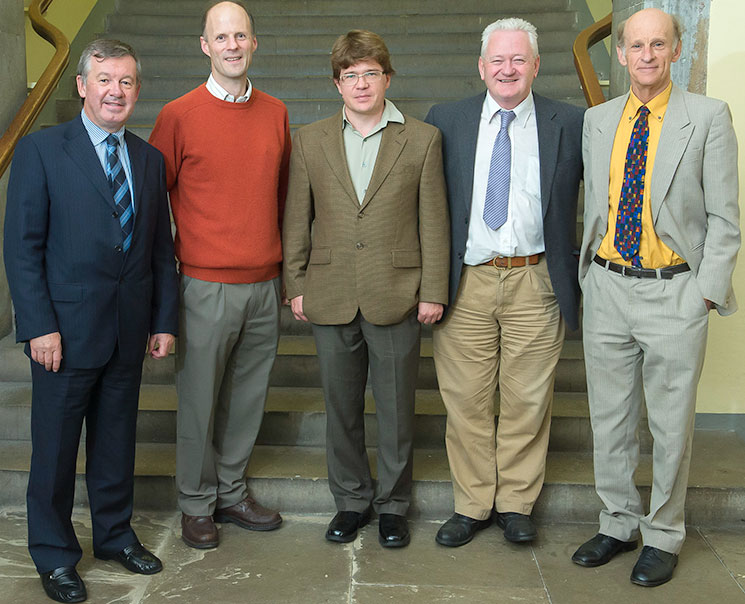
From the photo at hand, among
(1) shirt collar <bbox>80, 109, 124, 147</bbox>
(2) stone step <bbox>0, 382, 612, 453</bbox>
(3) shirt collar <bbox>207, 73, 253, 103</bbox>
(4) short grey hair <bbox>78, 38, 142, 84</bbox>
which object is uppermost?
(4) short grey hair <bbox>78, 38, 142, 84</bbox>

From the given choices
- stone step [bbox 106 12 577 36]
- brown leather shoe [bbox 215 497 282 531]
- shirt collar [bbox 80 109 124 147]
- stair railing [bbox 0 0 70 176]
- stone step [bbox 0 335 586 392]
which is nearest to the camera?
shirt collar [bbox 80 109 124 147]

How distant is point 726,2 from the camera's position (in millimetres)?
3564

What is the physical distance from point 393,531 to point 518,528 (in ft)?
1.47

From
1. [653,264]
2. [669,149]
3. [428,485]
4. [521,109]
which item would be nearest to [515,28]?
[521,109]

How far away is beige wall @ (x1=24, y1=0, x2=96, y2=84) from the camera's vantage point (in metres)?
5.73

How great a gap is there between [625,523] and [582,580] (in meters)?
0.27

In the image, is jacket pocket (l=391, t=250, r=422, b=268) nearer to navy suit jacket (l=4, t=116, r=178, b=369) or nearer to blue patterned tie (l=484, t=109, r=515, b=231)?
blue patterned tie (l=484, t=109, r=515, b=231)

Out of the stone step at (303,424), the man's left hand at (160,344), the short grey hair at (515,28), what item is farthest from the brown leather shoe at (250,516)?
the short grey hair at (515,28)

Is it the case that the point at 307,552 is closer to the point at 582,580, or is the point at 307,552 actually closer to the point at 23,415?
the point at 582,580

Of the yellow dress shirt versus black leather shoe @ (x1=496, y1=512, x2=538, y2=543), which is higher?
the yellow dress shirt

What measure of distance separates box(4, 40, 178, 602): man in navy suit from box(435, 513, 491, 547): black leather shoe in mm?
1028

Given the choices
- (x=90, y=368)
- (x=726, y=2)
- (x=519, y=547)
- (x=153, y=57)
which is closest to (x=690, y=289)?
(x=519, y=547)

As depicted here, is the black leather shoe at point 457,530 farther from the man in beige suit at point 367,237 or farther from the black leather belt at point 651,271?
the black leather belt at point 651,271

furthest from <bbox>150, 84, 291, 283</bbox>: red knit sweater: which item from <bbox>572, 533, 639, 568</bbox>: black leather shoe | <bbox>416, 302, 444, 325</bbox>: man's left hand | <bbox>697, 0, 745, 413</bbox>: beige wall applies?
<bbox>697, 0, 745, 413</bbox>: beige wall
